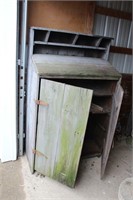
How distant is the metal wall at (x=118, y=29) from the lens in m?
2.86

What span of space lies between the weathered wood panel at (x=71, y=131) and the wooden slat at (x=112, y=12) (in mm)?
1601

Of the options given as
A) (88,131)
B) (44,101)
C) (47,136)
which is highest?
(44,101)

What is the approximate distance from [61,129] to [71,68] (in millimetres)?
674

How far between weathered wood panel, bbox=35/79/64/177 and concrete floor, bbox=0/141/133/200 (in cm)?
16

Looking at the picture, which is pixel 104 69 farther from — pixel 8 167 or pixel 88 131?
pixel 8 167

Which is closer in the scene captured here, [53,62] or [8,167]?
[53,62]

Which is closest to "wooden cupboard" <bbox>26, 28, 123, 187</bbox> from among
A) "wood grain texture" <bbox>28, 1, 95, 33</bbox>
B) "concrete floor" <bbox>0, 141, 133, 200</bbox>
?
"concrete floor" <bbox>0, 141, 133, 200</bbox>

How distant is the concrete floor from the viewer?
6.67 feet

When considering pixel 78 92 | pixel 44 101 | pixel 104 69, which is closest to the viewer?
pixel 78 92

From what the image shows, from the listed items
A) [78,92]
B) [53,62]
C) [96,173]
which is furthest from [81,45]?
[96,173]

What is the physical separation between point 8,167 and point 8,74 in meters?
1.15

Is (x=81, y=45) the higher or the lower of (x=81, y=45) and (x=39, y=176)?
the higher

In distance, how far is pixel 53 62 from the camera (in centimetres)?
214

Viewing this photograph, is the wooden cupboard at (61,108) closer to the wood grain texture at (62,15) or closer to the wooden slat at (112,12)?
the wood grain texture at (62,15)
